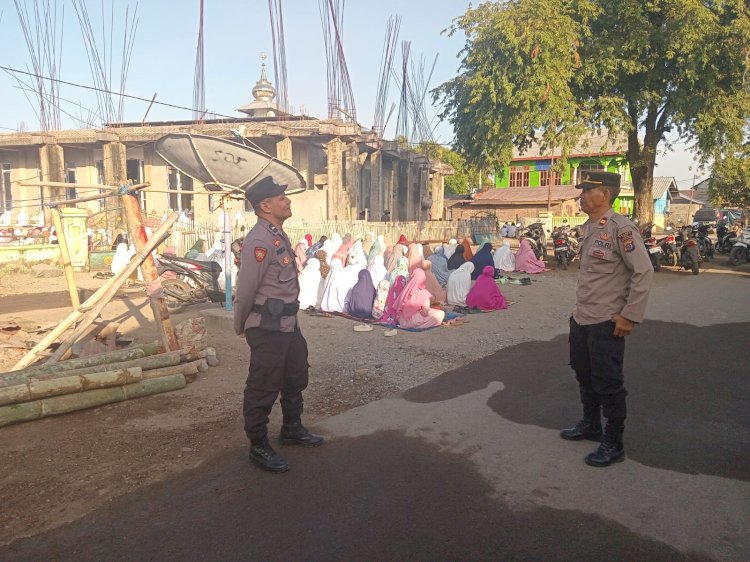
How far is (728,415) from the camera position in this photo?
4355 mm

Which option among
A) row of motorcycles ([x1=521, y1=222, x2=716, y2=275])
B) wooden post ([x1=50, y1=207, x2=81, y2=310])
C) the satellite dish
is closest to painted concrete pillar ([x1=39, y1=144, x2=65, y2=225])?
the satellite dish

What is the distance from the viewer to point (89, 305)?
5.25m

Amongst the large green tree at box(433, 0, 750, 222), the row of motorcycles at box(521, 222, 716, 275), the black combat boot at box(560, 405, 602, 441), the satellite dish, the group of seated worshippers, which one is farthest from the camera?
the row of motorcycles at box(521, 222, 716, 275)

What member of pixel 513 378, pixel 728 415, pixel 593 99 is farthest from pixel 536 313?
pixel 593 99

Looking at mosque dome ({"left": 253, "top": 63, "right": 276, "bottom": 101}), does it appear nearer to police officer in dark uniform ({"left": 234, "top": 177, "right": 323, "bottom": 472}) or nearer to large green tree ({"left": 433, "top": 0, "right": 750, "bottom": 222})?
large green tree ({"left": 433, "top": 0, "right": 750, "bottom": 222})

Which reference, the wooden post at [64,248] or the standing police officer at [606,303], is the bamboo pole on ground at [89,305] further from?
the standing police officer at [606,303]

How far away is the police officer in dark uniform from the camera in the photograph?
3.51 m

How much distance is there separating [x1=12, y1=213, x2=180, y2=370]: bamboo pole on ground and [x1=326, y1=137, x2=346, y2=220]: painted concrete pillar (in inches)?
491

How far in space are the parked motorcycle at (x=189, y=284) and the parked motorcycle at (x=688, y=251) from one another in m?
12.2

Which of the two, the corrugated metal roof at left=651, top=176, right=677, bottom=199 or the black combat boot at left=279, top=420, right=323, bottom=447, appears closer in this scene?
the black combat boot at left=279, top=420, right=323, bottom=447

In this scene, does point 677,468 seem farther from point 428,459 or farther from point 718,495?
point 428,459

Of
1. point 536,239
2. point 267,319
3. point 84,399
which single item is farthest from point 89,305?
point 536,239

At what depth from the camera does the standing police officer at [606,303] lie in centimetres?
343

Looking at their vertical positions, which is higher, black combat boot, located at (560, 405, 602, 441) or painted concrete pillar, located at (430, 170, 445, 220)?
painted concrete pillar, located at (430, 170, 445, 220)
